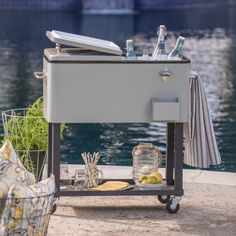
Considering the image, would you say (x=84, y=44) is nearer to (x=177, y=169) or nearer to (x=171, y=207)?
(x=177, y=169)

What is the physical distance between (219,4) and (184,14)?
331 inches

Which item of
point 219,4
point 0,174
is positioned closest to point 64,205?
point 0,174

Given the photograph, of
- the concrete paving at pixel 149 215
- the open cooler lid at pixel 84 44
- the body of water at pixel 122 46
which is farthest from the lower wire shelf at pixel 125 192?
the body of water at pixel 122 46

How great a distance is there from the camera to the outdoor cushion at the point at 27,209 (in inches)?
185

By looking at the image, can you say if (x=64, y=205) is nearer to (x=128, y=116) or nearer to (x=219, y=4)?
(x=128, y=116)

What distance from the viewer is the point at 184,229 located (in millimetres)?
5883

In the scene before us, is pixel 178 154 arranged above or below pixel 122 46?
above

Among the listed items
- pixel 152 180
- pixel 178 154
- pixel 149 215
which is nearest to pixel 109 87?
pixel 178 154

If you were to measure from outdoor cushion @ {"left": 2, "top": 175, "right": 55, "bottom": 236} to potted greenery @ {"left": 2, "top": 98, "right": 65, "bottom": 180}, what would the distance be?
165 centimetres

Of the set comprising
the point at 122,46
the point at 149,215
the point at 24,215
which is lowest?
the point at 122,46

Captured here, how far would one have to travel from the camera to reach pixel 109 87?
5.99 m

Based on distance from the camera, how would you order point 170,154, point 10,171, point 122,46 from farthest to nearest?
point 122,46 < point 170,154 < point 10,171

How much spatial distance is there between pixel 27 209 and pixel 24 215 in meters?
0.04

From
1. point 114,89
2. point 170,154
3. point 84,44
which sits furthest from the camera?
point 170,154
